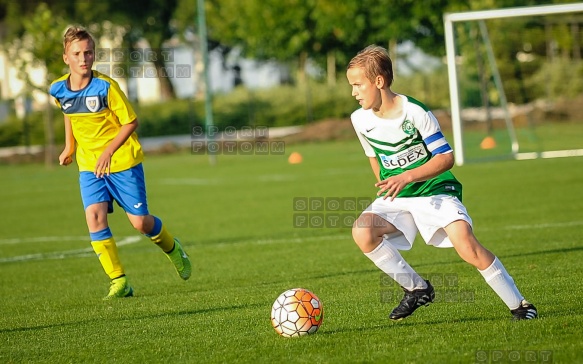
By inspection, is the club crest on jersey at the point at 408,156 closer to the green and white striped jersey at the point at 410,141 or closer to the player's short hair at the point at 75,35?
the green and white striped jersey at the point at 410,141

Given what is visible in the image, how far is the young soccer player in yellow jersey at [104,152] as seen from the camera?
25.5 feet

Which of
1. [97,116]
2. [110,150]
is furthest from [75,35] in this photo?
[110,150]

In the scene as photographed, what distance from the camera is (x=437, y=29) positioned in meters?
37.3

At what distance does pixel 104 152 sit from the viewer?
766 cm

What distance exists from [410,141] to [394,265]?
0.82 meters

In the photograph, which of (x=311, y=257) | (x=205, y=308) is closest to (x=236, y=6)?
(x=311, y=257)

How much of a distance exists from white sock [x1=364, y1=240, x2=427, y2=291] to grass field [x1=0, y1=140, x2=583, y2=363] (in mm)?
239

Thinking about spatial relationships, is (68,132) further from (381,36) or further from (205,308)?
(381,36)

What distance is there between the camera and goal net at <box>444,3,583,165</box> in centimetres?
2130

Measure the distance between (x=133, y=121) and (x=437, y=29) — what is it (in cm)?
3081

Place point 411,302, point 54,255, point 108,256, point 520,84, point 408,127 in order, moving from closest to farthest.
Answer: point 408,127 → point 411,302 → point 108,256 → point 54,255 → point 520,84

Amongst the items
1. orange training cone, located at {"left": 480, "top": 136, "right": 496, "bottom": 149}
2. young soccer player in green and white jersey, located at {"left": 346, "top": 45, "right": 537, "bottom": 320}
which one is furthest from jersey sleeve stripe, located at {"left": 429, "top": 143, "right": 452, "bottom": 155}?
orange training cone, located at {"left": 480, "top": 136, "right": 496, "bottom": 149}

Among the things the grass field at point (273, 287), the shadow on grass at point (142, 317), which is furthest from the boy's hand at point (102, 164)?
the shadow on grass at point (142, 317)

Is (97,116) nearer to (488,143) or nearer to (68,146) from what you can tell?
(68,146)
